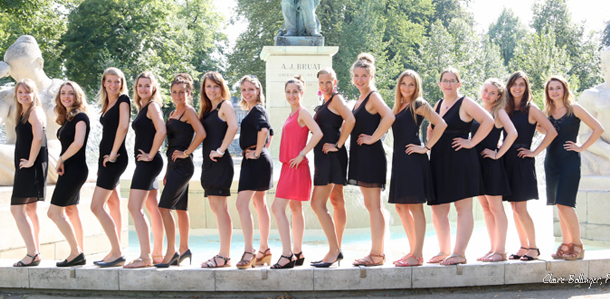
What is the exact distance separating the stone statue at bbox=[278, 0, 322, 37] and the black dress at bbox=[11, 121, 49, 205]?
24.2 feet

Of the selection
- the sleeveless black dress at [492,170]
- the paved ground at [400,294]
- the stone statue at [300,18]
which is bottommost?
the paved ground at [400,294]

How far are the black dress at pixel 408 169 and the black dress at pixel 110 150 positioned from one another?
2.52 meters

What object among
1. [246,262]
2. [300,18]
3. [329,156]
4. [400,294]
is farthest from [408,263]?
[300,18]

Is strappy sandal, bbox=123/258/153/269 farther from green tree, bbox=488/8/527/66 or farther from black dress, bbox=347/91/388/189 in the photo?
green tree, bbox=488/8/527/66

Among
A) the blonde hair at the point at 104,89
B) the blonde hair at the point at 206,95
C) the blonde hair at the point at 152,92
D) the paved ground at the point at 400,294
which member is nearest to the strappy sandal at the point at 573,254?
the paved ground at the point at 400,294

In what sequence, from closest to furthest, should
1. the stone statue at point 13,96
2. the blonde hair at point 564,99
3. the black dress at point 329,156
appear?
the black dress at point 329,156
the blonde hair at point 564,99
the stone statue at point 13,96

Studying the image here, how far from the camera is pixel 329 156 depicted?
17.4 feet

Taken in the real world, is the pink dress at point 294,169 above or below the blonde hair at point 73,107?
below

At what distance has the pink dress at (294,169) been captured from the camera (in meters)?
5.26

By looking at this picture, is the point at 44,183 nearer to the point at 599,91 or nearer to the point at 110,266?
the point at 110,266

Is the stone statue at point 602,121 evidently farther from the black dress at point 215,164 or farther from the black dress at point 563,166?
the black dress at point 215,164

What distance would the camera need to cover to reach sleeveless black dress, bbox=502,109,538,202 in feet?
18.6

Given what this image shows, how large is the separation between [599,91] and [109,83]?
642 cm

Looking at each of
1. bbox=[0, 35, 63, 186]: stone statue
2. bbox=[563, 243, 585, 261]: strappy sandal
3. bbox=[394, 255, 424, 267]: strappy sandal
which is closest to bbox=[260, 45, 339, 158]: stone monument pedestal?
bbox=[0, 35, 63, 186]: stone statue
